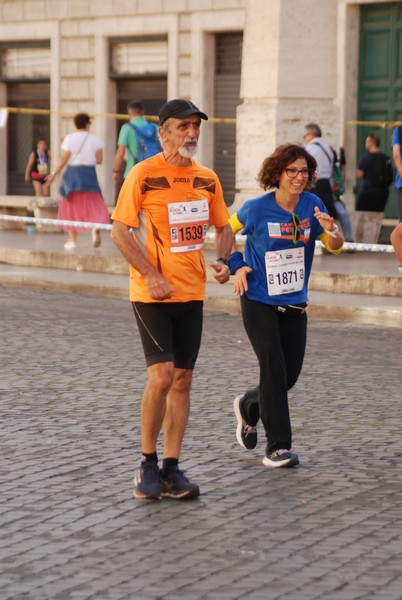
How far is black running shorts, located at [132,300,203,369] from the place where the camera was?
6.97 meters

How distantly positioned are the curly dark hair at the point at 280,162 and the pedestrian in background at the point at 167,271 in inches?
26.6

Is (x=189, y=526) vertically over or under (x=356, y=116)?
under

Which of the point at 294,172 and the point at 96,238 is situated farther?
the point at 96,238

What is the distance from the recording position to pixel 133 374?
424 inches

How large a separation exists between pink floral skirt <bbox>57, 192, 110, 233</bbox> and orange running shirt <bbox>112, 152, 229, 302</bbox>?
13946mm

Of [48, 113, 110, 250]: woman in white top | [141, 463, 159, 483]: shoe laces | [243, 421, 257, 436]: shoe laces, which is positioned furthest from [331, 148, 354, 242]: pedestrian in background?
[141, 463, 159, 483]: shoe laces

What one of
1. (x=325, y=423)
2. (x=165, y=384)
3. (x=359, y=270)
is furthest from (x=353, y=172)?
(x=165, y=384)

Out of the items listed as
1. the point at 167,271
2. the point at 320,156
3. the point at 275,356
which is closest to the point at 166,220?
the point at 167,271

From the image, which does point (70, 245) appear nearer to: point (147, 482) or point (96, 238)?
point (96, 238)

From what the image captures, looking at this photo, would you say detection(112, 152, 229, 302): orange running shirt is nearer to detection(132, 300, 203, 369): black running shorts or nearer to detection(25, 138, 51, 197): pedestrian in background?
detection(132, 300, 203, 369): black running shorts

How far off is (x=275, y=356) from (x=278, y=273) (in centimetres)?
39

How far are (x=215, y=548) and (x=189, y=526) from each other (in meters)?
0.40

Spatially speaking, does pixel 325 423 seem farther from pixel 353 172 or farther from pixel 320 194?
pixel 353 172

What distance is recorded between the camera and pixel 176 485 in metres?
6.95
